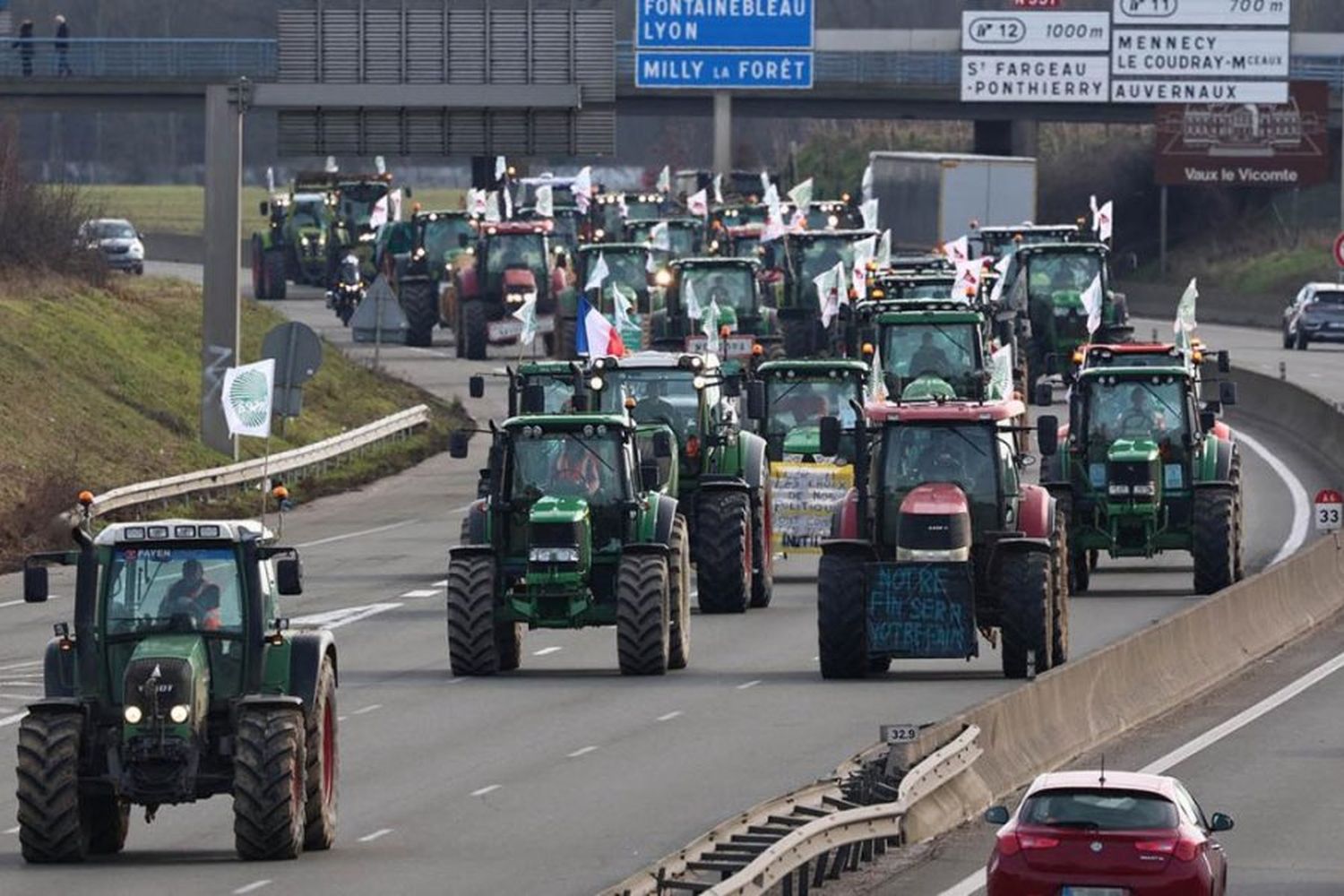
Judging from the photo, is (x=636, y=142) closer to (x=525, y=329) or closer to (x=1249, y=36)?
(x=1249, y=36)

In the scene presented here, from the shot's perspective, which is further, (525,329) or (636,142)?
(636,142)

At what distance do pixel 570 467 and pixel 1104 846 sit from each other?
13723 millimetres

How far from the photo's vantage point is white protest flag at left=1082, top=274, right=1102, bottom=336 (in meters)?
54.0

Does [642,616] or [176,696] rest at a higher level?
[176,696]

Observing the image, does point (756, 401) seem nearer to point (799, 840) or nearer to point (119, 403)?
point (799, 840)

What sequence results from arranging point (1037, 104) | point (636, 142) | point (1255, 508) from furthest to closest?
point (636, 142) → point (1037, 104) → point (1255, 508)

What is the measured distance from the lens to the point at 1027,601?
1148 inches

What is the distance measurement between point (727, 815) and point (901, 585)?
6.64 meters

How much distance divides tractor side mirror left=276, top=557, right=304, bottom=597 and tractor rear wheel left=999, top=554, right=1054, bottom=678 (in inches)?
381

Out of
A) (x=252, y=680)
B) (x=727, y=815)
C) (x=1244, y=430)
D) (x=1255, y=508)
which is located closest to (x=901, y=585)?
(x=727, y=815)

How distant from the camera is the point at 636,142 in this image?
175 metres

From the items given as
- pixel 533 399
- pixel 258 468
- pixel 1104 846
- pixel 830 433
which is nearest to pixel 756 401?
pixel 533 399

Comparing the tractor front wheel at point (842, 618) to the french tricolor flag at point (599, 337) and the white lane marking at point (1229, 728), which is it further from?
the french tricolor flag at point (599, 337)

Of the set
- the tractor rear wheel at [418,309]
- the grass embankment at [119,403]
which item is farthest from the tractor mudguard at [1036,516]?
the tractor rear wheel at [418,309]
